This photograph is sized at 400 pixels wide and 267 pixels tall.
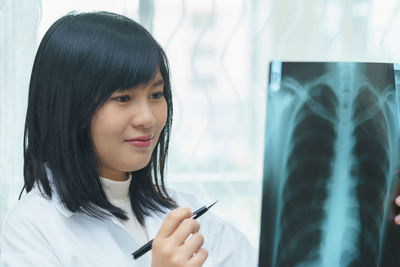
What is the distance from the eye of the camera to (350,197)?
64cm

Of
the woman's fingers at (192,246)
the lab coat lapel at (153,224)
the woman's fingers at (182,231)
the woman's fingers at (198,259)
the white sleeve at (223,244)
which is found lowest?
the white sleeve at (223,244)

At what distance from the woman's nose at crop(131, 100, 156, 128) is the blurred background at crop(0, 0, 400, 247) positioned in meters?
0.63

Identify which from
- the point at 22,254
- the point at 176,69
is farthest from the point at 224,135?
the point at 22,254

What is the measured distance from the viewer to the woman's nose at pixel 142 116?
0.75 m

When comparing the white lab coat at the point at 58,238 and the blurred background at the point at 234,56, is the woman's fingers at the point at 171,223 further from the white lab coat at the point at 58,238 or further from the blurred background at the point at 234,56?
the blurred background at the point at 234,56

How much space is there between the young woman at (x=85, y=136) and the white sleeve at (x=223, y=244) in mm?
170

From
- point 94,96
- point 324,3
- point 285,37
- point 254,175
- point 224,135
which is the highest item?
point 324,3

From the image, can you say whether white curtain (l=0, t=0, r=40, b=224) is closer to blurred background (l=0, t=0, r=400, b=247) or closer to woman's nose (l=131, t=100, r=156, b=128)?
blurred background (l=0, t=0, r=400, b=247)

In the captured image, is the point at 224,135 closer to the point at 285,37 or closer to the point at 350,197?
the point at 285,37

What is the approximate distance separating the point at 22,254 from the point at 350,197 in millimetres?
473

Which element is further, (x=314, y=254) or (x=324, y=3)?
(x=324, y=3)

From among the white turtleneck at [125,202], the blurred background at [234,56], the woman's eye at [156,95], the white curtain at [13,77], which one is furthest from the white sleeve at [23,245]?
the blurred background at [234,56]

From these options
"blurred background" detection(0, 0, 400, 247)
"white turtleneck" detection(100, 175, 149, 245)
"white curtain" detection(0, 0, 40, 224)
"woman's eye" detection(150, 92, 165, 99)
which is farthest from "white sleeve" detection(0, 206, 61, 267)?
"blurred background" detection(0, 0, 400, 247)

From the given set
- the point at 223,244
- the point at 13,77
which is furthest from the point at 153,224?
the point at 13,77
